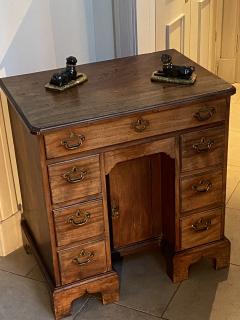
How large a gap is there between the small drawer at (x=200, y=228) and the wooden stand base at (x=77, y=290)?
0.29 m

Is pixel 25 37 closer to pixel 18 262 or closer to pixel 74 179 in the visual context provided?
pixel 74 179

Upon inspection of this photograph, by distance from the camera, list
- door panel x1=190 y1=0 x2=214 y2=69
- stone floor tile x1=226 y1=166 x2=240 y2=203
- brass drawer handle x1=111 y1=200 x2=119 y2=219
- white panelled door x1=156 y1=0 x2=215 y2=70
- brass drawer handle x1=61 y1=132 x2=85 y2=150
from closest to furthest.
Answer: brass drawer handle x1=61 y1=132 x2=85 y2=150 < brass drawer handle x1=111 y1=200 x2=119 y2=219 < stone floor tile x1=226 y1=166 x2=240 y2=203 < white panelled door x1=156 y1=0 x2=215 y2=70 < door panel x1=190 y1=0 x2=214 y2=69

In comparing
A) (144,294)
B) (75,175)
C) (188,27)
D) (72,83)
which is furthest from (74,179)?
(188,27)

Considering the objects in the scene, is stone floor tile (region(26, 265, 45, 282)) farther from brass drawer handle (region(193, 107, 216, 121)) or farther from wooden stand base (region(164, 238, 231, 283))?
brass drawer handle (region(193, 107, 216, 121))

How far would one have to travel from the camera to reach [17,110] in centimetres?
183

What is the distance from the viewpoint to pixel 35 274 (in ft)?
7.34

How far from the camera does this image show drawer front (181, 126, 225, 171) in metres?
1.90

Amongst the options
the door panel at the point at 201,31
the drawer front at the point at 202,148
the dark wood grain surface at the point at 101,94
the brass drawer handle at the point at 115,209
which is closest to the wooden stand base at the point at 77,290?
the brass drawer handle at the point at 115,209

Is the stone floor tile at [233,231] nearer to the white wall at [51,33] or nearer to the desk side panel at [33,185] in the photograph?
the desk side panel at [33,185]

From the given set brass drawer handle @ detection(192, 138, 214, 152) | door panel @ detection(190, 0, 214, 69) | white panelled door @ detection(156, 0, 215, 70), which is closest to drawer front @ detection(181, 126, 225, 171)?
brass drawer handle @ detection(192, 138, 214, 152)

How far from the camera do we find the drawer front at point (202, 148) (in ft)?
6.23

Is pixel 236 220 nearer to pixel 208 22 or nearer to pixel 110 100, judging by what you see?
pixel 110 100

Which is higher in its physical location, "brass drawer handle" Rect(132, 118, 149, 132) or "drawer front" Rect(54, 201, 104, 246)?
"brass drawer handle" Rect(132, 118, 149, 132)

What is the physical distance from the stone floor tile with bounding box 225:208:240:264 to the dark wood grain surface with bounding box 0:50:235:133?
737 millimetres
